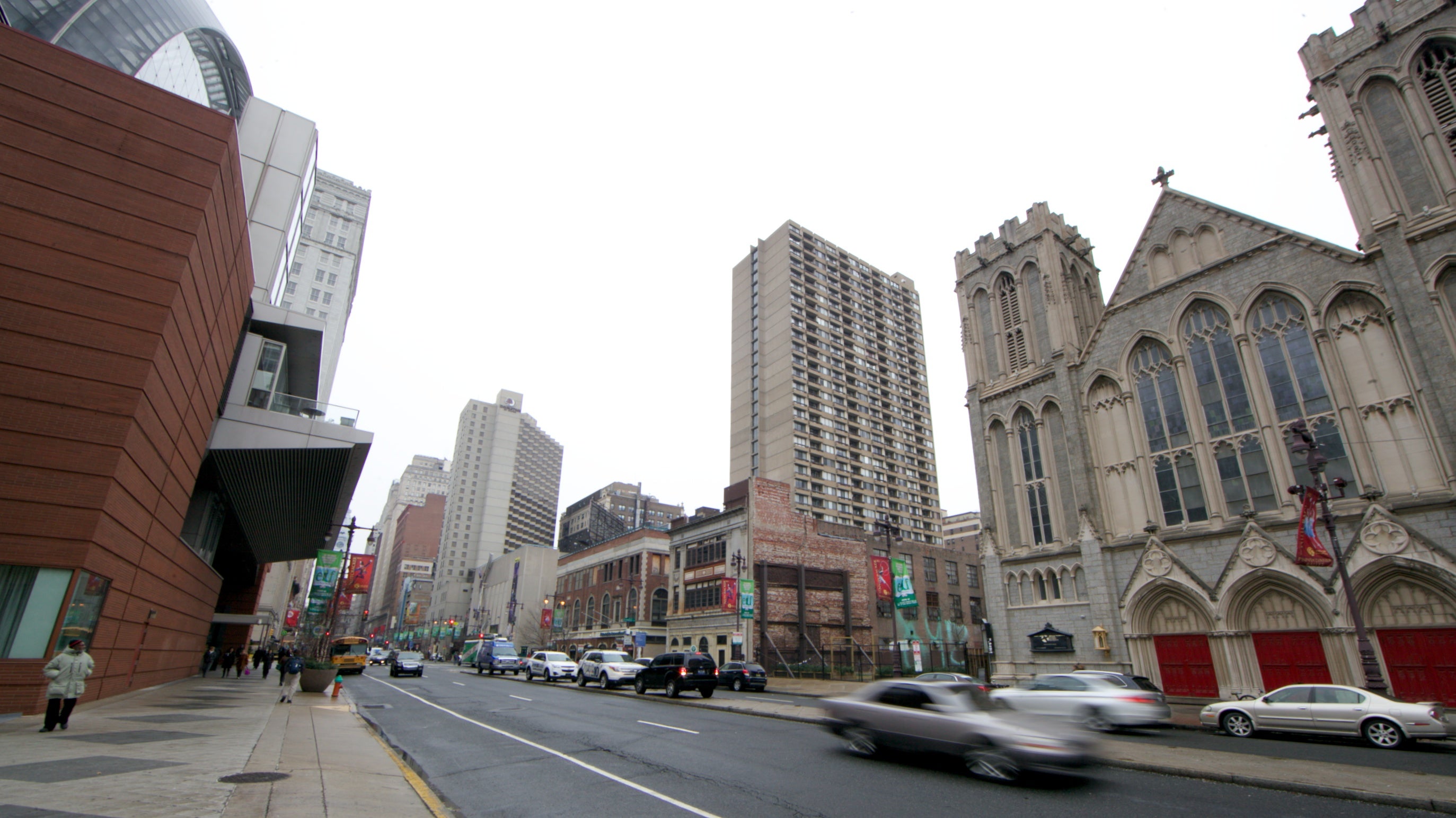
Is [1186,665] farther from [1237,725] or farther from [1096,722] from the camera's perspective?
[1096,722]

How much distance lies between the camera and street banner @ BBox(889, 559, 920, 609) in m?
35.3

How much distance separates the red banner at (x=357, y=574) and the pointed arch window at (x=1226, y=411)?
4048cm

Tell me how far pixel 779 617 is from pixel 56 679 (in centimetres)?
4017

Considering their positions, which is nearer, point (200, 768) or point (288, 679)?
point (200, 768)

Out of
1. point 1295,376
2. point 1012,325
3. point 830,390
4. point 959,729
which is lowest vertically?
point 959,729

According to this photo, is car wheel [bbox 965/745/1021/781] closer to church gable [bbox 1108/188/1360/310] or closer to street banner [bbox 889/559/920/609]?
church gable [bbox 1108/188/1360/310]

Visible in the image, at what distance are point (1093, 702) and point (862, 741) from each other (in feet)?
28.6

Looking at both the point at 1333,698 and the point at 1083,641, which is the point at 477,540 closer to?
the point at 1083,641

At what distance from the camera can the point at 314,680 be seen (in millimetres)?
24469

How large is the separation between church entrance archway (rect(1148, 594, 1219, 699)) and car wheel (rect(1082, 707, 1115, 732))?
11.4 metres

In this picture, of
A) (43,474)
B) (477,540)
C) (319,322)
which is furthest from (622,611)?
(477,540)

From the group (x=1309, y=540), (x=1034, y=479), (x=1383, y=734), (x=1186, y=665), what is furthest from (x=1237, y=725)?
(x=1034, y=479)

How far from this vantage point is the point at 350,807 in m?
6.69

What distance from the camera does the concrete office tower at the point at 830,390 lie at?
86.2 m
